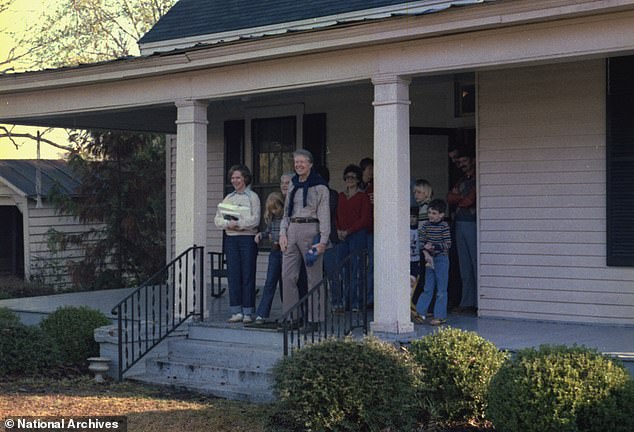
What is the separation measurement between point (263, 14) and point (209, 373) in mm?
6607

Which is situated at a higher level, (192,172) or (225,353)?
(192,172)

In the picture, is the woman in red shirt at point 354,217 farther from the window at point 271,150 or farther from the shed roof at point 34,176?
the shed roof at point 34,176

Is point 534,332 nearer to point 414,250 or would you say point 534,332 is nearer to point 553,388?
point 414,250

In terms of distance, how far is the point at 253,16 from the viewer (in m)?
14.4

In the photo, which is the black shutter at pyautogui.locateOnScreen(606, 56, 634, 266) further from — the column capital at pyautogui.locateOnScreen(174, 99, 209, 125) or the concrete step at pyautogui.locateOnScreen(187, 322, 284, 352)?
the column capital at pyautogui.locateOnScreen(174, 99, 209, 125)

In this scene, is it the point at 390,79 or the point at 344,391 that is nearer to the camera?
the point at 344,391

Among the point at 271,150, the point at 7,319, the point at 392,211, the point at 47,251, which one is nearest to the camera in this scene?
the point at 392,211

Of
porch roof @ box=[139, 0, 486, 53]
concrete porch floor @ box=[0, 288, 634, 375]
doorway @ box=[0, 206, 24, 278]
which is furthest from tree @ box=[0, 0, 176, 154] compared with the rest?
concrete porch floor @ box=[0, 288, 634, 375]

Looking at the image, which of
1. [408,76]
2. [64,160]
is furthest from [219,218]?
[64,160]

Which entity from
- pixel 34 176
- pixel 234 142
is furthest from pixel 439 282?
pixel 34 176

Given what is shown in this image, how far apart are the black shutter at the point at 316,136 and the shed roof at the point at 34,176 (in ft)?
34.4

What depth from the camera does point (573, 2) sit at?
7824 mm

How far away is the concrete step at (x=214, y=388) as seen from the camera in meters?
8.77

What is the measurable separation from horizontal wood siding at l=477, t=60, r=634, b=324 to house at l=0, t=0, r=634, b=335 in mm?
15
